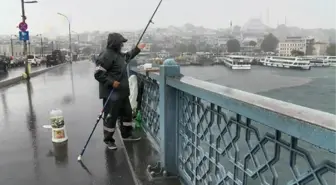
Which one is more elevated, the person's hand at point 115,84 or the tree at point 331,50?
the tree at point 331,50

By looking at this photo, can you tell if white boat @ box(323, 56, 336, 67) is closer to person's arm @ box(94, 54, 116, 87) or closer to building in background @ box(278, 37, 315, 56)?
building in background @ box(278, 37, 315, 56)

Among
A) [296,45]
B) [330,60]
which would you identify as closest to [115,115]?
[330,60]

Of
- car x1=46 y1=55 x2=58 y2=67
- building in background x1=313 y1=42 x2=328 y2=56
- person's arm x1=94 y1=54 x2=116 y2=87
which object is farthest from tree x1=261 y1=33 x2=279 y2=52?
person's arm x1=94 y1=54 x2=116 y2=87

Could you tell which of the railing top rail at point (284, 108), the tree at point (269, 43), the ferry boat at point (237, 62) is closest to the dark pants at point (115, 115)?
the railing top rail at point (284, 108)

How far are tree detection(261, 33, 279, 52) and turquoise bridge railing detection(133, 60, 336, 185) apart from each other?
10392 cm

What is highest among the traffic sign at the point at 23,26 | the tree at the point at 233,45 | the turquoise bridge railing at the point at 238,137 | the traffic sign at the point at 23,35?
the tree at the point at 233,45

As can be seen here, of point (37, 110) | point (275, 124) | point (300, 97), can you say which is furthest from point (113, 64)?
point (300, 97)

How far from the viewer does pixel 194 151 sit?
10.4 ft

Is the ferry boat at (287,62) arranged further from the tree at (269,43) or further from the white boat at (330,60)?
the tree at (269,43)

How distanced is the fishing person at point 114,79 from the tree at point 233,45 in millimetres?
82106

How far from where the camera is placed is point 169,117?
364 cm

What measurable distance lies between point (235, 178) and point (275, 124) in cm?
82

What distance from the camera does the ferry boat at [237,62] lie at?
86.1 metres

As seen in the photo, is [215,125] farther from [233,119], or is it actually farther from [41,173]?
[41,173]
